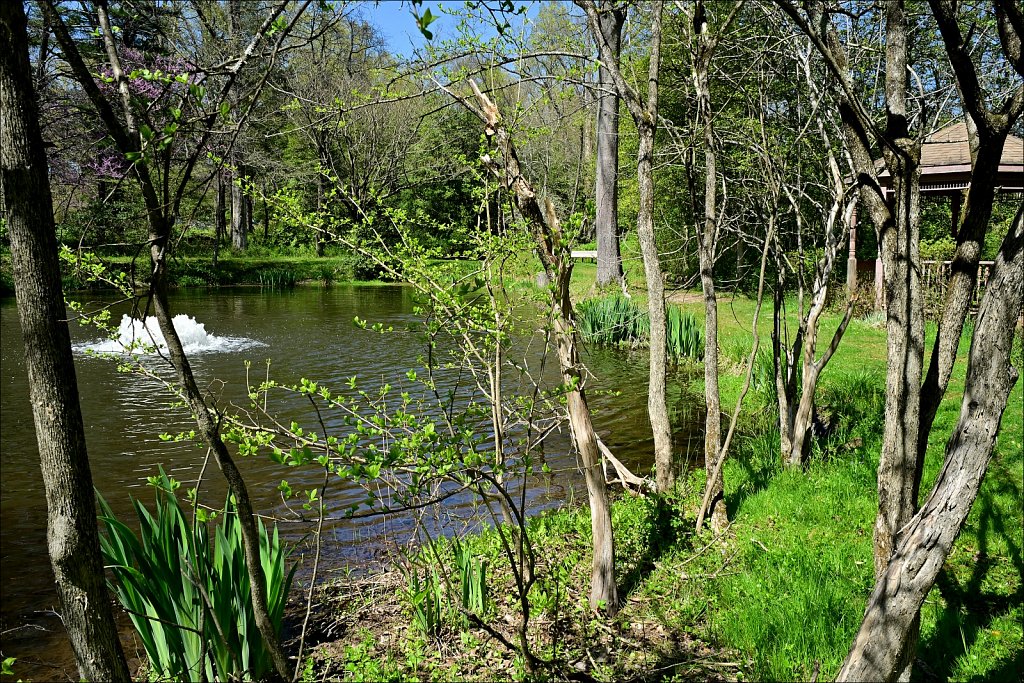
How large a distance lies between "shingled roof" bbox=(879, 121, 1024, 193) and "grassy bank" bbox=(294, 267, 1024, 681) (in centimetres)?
856

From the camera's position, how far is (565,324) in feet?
12.6

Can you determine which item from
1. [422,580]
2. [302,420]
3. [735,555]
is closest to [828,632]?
[735,555]

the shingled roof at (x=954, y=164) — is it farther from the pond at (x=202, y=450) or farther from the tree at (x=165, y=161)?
the tree at (x=165, y=161)

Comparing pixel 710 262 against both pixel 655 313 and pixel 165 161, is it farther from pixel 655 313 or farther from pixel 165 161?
pixel 165 161

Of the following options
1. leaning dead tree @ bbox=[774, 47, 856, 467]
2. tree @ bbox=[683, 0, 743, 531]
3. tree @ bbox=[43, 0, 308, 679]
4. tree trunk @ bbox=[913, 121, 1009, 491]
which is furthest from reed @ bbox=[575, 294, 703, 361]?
tree @ bbox=[43, 0, 308, 679]

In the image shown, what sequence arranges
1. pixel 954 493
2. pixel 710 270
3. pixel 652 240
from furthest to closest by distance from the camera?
pixel 652 240, pixel 710 270, pixel 954 493

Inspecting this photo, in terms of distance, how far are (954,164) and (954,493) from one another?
12884 millimetres

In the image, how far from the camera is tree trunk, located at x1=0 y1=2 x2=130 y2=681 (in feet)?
6.35

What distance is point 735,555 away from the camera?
4.64 meters

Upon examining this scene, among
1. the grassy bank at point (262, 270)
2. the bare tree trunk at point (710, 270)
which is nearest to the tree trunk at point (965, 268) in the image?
the bare tree trunk at point (710, 270)

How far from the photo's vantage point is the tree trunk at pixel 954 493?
2.56 meters

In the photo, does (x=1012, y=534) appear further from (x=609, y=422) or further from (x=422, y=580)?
(x=609, y=422)

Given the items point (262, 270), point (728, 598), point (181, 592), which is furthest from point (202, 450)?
point (262, 270)

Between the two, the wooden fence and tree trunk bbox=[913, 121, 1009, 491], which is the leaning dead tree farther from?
the wooden fence
